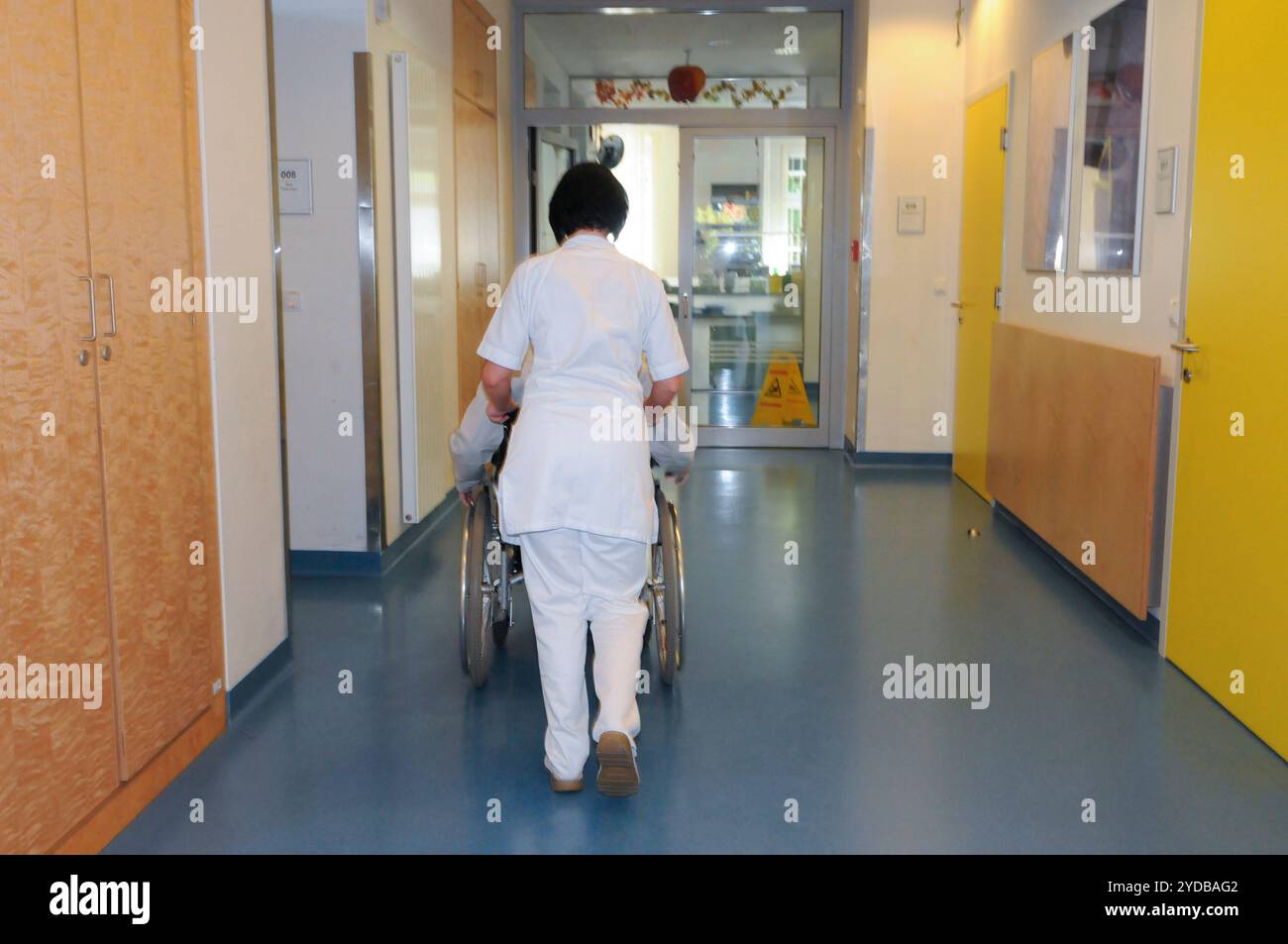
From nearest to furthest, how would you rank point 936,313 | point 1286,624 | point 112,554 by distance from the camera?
point 112,554
point 1286,624
point 936,313

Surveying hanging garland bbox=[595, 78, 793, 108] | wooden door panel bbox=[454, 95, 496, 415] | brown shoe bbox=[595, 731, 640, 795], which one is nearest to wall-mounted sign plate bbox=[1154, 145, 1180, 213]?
brown shoe bbox=[595, 731, 640, 795]

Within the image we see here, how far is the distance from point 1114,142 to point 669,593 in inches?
100

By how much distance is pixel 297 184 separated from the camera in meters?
4.84

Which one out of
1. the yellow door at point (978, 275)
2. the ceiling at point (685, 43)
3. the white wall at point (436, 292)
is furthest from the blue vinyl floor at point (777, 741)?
the ceiling at point (685, 43)

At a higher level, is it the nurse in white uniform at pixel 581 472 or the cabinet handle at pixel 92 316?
the cabinet handle at pixel 92 316

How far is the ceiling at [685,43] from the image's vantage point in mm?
8172

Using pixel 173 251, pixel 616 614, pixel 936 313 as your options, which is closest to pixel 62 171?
pixel 173 251

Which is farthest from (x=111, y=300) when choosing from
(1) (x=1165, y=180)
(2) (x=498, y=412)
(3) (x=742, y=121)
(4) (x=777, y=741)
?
(3) (x=742, y=121)

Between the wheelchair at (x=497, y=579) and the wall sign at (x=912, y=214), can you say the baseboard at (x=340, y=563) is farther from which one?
the wall sign at (x=912, y=214)

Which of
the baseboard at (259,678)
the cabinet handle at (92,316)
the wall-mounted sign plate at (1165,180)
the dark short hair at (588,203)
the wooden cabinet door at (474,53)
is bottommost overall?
the baseboard at (259,678)

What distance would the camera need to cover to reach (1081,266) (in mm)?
4910

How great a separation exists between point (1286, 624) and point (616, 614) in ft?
5.76

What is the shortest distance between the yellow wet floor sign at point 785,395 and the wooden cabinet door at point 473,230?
2207mm
